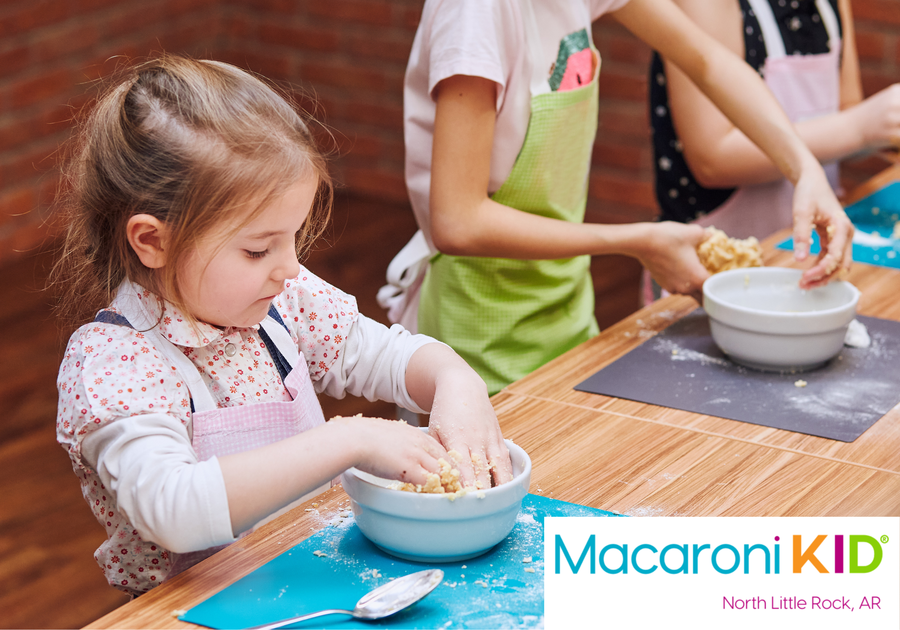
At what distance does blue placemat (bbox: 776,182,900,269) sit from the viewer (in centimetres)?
173

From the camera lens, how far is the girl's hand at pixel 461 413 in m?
0.93

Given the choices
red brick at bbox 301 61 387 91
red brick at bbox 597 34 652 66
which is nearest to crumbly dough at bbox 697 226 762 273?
red brick at bbox 597 34 652 66

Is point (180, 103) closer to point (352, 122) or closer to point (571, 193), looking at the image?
point (571, 193)

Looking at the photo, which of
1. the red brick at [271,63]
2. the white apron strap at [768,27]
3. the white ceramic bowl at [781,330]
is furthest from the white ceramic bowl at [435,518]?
the red brick at [271,63]

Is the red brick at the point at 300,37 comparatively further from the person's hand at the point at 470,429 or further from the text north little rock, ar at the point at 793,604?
the text north little rock, ar at the point at 793,604

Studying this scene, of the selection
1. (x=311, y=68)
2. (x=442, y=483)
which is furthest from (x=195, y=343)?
(x=311, y=68)

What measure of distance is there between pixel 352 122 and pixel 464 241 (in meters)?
3.11

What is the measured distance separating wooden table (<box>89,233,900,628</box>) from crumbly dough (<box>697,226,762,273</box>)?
31 cm

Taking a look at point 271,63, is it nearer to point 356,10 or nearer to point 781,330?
point 356,10

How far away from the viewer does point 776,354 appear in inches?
50.3

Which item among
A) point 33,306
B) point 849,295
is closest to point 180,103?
point 849,295

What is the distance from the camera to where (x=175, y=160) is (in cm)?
93

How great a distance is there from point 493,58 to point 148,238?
1.77 ft

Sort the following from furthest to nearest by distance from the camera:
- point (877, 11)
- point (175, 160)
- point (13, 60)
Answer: point (13, 60)
point (877, 11)
point (175, 160)
